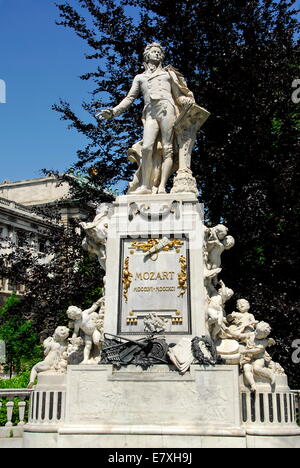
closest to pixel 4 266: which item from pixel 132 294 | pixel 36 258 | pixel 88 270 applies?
pixel 36 258

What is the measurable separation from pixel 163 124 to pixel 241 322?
3.81 m

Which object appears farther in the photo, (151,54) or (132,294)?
(151,54)

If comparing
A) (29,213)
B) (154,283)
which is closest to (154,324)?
(154,283)

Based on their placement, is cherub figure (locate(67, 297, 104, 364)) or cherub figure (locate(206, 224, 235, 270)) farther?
cherub figure (locate(206, 224, 235, 270))

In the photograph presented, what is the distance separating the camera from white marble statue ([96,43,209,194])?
9.88 m

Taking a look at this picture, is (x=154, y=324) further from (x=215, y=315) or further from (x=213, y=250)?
(x=213, y=250)

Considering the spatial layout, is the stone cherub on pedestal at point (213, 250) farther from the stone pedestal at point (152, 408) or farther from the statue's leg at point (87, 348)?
the statue's leg at point (87, 348)

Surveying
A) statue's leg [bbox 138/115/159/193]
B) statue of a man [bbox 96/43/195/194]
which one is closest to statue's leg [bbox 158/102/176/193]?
statue of a man [bbox 96/43/195/194]

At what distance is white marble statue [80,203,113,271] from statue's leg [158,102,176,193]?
1226 millimetres

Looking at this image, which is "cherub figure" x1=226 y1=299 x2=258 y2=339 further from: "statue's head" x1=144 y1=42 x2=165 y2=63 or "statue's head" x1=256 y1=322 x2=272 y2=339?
"statue's head" x1=144 y1=42 x2=165 y2=63

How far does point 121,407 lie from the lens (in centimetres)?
749

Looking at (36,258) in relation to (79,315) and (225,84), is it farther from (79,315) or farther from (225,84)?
(79,315)

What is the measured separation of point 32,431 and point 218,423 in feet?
8.78

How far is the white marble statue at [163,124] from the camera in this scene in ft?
32.4
